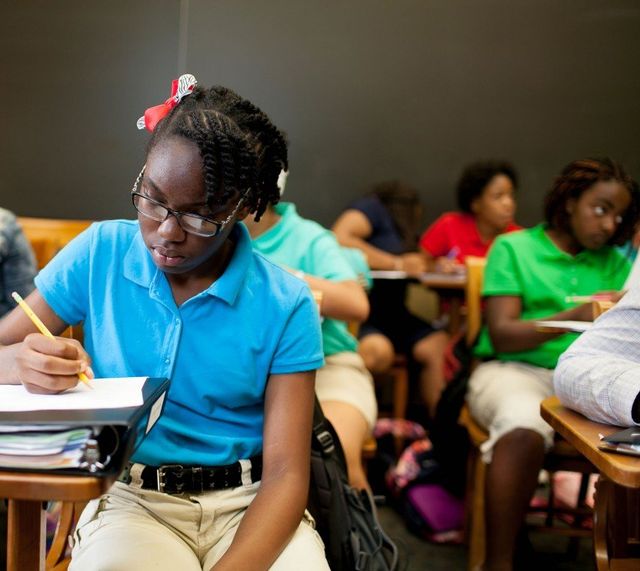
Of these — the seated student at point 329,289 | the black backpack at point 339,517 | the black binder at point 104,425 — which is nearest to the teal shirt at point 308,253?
the seated student at point 329,289

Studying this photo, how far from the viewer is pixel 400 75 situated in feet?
13.3

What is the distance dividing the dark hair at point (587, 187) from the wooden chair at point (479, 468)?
1.03ft

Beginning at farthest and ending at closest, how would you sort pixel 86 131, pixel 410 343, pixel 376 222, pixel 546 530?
pixel 376 222, pixel 410 343, pixel 546 530, pixel 86 131

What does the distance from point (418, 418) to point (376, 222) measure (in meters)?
1.07

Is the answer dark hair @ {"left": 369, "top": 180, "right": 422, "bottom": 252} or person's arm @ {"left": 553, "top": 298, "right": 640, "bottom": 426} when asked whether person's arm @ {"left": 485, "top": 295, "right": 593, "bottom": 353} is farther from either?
dark hair @ {"left": 369, "top": 180, "right": 422, "bottom": 252}

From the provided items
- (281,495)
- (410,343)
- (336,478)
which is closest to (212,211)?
(281,495)

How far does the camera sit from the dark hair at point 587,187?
245 cm

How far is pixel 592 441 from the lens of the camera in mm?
1309

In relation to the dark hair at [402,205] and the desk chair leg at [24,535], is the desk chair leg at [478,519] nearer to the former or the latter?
the desk chair leg at [24,535]

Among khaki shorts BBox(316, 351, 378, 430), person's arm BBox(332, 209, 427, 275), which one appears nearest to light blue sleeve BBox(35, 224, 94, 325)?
khaki shorts BBox(316, 351, 378, 430)

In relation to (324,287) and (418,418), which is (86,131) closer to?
(324,287)

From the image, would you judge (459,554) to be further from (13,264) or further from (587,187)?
(13,264)

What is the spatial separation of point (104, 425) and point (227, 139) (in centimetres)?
59

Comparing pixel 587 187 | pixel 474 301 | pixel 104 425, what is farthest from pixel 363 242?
pixel 104 425
